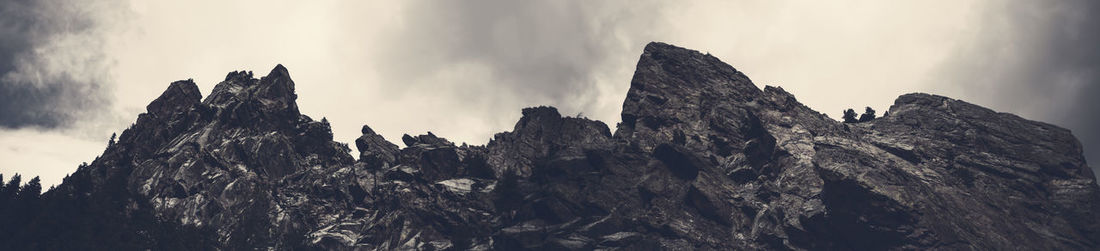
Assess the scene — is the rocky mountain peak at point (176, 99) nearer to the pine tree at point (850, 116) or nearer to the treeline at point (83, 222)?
the treeline at point (83, 222)

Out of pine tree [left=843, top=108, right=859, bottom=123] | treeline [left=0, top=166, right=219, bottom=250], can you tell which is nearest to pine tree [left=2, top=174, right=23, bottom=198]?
treeline [left=0, top=166, right=219, bottom=250]

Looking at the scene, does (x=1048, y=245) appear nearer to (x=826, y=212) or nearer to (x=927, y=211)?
(x=927, y=211)

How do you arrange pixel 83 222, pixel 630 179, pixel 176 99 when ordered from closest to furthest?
pixel 83 222 < pixel 630 179 < pixel 176 99

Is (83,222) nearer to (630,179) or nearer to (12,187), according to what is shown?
(12,187)

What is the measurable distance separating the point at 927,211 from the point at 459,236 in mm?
83272

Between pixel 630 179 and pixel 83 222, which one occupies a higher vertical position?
pixel 630 179

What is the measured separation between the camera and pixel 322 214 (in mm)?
162875

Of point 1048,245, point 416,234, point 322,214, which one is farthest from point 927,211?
point 322,214

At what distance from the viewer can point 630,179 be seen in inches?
5837

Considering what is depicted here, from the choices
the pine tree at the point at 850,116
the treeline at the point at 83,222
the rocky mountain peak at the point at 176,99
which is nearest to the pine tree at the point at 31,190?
the treeline at the point at 83,222

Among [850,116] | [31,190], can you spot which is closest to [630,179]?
[850,116]

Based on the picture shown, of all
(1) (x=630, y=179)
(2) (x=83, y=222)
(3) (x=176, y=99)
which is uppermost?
(3) (x=176, y=99)

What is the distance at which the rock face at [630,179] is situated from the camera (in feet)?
420

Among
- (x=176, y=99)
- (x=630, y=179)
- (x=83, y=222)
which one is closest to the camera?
(x=83, y=222)
